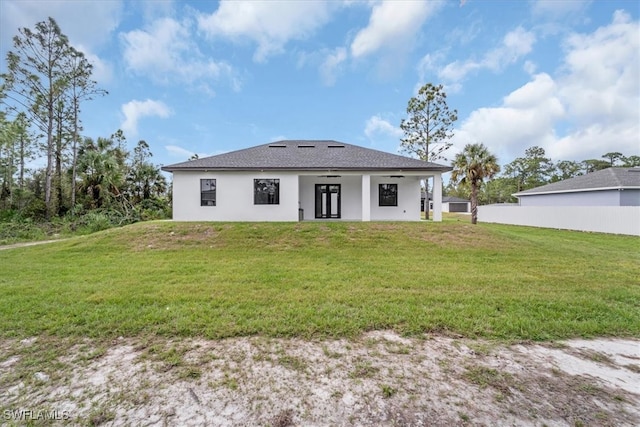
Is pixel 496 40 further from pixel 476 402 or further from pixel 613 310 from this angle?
pixel 476 402

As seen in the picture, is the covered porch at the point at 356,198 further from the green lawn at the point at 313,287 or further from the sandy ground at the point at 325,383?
the sandy ground at the point at 325,383

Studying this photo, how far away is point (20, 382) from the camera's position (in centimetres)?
252

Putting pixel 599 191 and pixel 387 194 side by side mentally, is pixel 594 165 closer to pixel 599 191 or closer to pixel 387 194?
pixel 599 191

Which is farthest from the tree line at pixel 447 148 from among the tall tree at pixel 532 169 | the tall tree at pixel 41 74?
the tall tree at pixel 41 74

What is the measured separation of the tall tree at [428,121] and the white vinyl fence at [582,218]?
7.52 m

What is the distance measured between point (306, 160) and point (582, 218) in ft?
55.8

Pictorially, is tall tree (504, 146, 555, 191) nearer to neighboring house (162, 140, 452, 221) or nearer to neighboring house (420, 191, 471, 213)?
neighboring house (420, 191, 471, 213)

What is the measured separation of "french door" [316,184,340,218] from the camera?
603 inches

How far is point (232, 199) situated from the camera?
529 inches

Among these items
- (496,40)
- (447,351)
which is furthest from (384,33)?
(447,351)

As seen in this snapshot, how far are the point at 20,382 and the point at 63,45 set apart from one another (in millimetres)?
25646

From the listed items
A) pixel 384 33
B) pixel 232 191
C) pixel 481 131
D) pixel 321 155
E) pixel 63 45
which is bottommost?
pixel 232 191

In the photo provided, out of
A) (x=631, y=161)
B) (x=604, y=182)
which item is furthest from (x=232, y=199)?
(x=631, y=161)

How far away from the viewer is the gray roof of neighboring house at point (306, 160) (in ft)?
43.1
